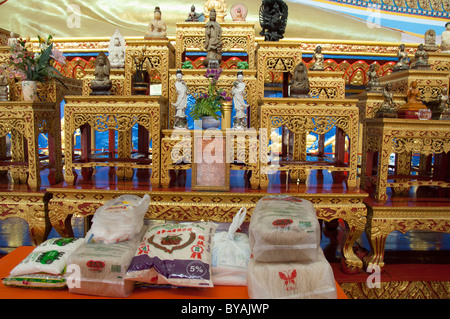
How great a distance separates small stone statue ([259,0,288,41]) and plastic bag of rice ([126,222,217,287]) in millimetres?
2525

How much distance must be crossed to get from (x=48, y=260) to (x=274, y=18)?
3.17m

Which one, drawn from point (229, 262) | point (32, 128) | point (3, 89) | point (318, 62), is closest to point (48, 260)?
point (229, 262)

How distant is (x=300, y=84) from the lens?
3.24 meters

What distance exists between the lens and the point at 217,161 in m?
3.05

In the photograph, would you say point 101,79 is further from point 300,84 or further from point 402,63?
point 402,63

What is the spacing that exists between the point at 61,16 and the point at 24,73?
421cm

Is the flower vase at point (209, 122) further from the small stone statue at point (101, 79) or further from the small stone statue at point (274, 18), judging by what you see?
the small stone statue at point (274, 18)

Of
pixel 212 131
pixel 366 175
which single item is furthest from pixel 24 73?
pixel 366 175

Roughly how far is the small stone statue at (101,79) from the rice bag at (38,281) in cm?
187

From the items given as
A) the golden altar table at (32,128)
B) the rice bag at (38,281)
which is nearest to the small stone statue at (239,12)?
the golden altar table at (32,128)

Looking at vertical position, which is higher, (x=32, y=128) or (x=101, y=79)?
(x=101, y=79)

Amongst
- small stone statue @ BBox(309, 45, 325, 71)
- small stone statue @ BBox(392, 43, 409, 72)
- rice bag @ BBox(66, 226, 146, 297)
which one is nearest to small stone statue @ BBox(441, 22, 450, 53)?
small stone statue @ BBox(392, 43, 409, 72)

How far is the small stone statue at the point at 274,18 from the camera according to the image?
12.2ft

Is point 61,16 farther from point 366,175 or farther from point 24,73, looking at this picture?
point 366,175
